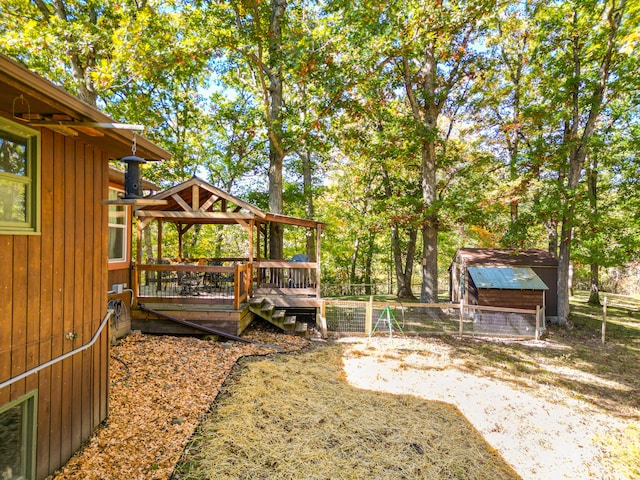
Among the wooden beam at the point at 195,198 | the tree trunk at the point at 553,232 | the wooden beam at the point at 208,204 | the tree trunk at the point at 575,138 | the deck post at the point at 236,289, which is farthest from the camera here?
the tree trunk at the point at 553,232

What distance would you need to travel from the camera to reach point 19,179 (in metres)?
2.89

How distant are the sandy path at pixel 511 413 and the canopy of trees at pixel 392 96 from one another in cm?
693

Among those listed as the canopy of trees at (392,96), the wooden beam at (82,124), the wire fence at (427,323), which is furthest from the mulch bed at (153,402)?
the canopy of trees at (392,96)

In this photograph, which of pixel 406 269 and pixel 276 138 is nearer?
pixel 276 138

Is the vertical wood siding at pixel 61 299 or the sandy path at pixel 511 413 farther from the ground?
the vertical wood siding at pixel 61 299

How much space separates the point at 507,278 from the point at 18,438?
48.7ft

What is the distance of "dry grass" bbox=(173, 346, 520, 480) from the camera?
364cm

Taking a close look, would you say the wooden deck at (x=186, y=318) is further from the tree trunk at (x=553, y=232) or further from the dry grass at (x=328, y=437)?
the tree trunk at (x=553, y=232)

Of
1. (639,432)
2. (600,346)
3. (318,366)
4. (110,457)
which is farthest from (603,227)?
(110,457)

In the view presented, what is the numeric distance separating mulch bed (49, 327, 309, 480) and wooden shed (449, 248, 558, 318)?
9671 millimetres

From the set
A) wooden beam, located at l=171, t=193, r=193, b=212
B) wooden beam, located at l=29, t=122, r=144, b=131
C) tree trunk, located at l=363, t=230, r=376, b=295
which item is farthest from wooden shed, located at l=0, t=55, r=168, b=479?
tree trunk, located at l=363, t=230, r=376, b=295

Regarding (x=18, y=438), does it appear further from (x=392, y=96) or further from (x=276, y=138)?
(x=392, y=96)

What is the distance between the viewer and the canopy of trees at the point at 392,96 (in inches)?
394

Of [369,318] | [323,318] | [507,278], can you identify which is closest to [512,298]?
[507,278]
